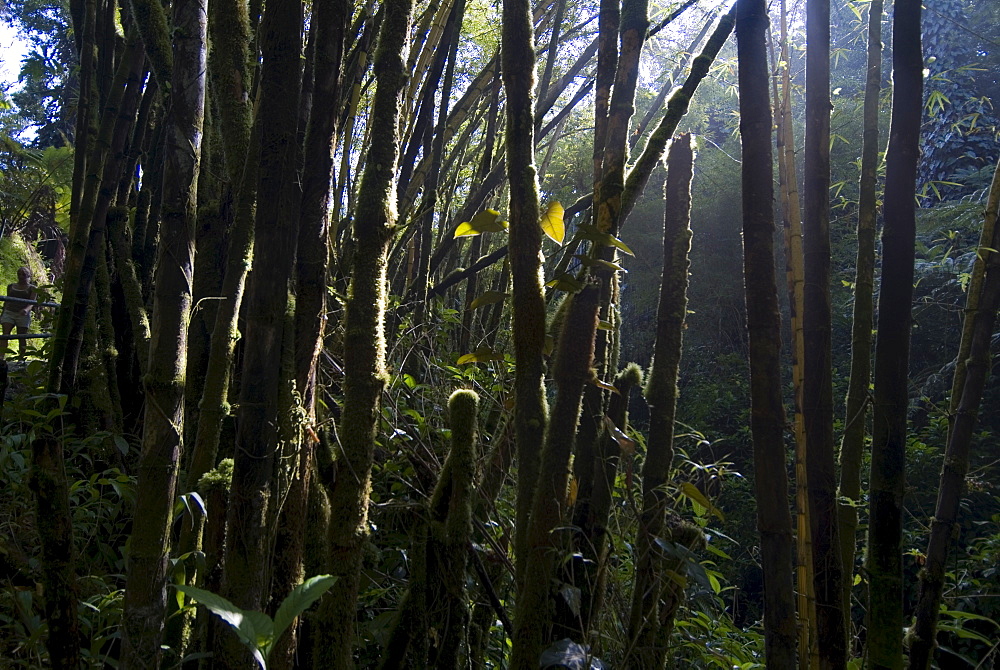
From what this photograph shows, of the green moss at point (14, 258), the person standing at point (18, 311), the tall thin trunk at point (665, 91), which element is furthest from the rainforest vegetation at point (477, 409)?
the green moss at point (14, 258)

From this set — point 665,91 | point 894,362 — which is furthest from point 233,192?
point 665,91

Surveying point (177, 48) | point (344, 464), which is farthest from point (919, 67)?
point (177, 48)

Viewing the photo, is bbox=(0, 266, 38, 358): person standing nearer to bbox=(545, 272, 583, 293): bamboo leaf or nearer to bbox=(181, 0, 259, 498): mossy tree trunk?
bbox=(181, 0, 259, 498): mossy tree trunk

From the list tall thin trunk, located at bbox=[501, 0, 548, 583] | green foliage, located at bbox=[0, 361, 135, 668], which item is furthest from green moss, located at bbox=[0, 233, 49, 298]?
tall thin trunk, located at bbox=[501, 0, 548, 583]

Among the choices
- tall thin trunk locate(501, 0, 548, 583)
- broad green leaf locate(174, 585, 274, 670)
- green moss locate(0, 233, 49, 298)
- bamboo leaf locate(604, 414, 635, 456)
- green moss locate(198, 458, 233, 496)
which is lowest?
broad green leaf locate(174, 585, 274, 670)

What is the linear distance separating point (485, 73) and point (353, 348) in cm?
228

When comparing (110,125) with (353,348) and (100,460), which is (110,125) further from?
(353,348)

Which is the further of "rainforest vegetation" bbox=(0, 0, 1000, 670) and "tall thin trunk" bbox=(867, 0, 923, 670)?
"tall thin trunk" bbox=(867, 0, 923, 670)

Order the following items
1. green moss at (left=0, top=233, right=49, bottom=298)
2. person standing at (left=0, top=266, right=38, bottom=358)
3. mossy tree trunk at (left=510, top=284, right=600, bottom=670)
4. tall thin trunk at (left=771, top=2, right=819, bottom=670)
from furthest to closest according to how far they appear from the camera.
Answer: green moss at (left=0, top=233, right=49, bottom=298)
person standing at (left=0, top=266, right=38, bottom=358)
tall thin trunk at (left=771, top=2, right=819, bottom=670)
mossy tree trunk at (left=510, top=284, right=600, bottom=670)

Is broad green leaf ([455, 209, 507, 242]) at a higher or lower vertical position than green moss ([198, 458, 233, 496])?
higher

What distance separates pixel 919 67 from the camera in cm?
136

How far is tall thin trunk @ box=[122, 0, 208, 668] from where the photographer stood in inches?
47.0

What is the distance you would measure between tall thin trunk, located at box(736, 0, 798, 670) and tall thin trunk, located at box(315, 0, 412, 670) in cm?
55

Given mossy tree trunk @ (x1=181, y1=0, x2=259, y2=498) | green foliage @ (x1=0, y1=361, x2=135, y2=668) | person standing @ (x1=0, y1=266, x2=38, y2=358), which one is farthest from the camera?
person standing @ (x1=0, y1=266, x2=38, y2=358)
